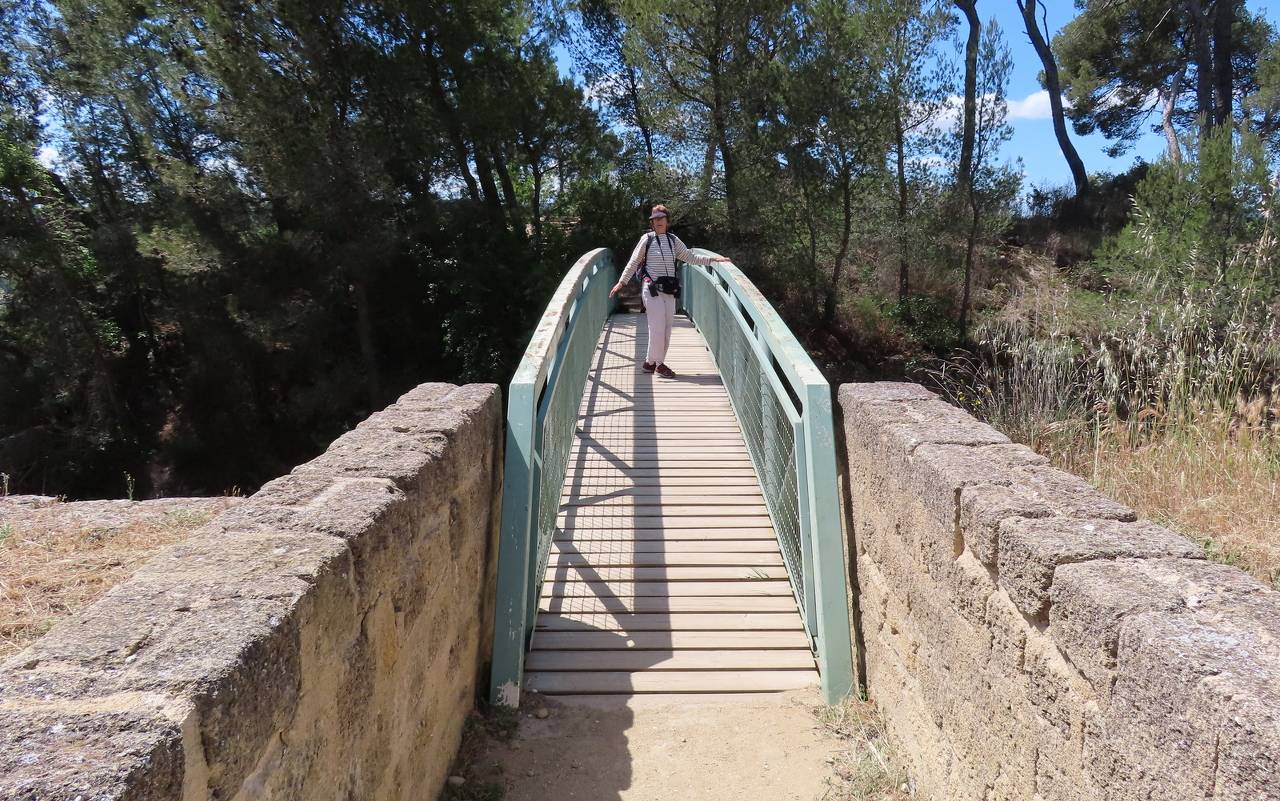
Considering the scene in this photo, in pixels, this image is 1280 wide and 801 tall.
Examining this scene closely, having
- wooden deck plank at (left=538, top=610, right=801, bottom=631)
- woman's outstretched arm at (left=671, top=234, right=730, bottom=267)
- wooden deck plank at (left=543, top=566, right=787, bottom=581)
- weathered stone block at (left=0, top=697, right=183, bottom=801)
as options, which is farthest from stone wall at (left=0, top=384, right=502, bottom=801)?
woman's outstretched arm at (left=671, top=234, right=730, bottom=267)

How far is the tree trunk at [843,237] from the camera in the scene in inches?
690

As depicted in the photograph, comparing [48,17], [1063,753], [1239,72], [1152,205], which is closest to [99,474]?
[48,17]

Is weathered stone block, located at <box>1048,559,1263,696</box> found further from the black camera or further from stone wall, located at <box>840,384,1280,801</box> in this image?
the black camera

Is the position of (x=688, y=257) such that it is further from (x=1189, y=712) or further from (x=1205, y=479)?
(x=1189, y=712)

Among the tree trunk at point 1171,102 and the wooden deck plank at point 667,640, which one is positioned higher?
the tree trunk at point 1171,102

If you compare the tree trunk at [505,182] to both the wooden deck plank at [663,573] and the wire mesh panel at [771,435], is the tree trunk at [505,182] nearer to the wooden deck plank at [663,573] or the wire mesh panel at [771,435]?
the wire mesh panel at [771,435]

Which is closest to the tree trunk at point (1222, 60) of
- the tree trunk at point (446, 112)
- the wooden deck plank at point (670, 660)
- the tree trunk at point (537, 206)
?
the tree trunk at point (537, 206)

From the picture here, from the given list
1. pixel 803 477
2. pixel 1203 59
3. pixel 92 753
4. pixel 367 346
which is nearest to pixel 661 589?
pixel 803 477

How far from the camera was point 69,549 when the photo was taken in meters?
3.50

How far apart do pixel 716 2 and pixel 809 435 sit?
15401 millimetres

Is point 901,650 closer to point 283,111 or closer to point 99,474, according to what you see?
point 283,111

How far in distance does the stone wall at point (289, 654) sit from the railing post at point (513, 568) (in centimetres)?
15

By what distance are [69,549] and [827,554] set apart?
10.5 ft

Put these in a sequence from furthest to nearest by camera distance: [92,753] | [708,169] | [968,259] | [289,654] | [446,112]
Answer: [708,169]
[968,259]
[446,112]
[289,654]
[92,753]
